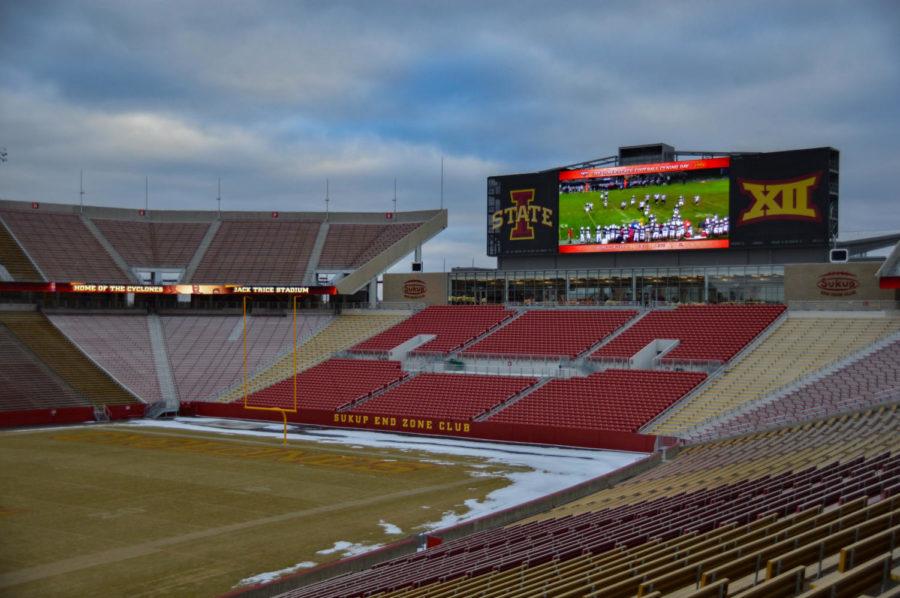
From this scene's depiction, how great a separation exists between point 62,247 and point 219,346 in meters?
15.3

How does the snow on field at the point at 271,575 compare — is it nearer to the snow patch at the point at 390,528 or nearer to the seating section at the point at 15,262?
the snow patch at the point at 390,528

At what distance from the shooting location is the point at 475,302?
207ft

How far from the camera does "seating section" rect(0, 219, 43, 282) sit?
60344 millimetres

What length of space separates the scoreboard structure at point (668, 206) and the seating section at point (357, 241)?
38.6 ft

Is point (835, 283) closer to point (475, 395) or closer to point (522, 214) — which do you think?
point (522, 214)

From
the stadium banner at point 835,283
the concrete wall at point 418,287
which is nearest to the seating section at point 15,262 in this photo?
the concrete wall at point 418,287

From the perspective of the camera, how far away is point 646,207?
53344 mm

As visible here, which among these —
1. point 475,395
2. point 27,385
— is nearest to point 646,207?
point 475,395

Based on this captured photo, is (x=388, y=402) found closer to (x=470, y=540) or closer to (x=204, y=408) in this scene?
(x=204, y=408)

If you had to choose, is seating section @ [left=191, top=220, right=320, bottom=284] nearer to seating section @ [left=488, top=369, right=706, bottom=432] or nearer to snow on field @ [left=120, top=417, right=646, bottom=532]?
snow on field @ [left=120, top=417, right=646, bottom=532]

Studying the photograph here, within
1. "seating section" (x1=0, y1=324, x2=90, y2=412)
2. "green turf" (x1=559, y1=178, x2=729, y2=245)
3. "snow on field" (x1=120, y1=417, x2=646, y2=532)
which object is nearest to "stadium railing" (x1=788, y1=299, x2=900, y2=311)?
"green turf" (x1=559, y1=178, x2=729, y2=245)

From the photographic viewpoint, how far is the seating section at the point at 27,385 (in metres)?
49.0

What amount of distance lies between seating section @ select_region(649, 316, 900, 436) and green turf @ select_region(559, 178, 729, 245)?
28.7ft

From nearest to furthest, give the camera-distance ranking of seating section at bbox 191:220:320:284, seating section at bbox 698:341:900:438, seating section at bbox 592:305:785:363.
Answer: seating section at bbox 698:341:900:438 < seating section at bbox 592:305:785:363 < seating section at bbox 191:220:320:284
